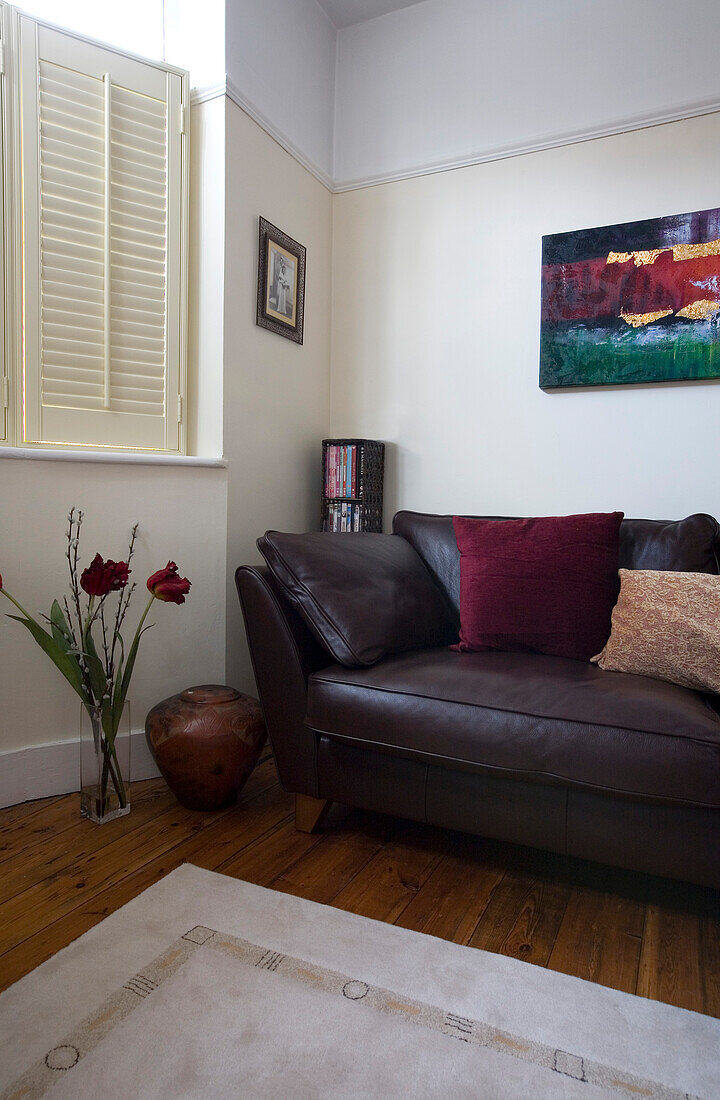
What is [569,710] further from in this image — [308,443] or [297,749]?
[308,443]

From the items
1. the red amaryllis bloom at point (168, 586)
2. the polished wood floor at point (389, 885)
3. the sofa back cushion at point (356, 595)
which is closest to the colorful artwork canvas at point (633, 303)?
the sofa back cushion at point (356, 595)

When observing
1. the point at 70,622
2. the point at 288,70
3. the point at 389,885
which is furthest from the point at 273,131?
the point at 389,885

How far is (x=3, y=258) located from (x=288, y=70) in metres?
1.45

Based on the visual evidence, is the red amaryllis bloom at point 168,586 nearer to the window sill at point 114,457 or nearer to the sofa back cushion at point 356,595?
the sofa back cushion at point 356,595

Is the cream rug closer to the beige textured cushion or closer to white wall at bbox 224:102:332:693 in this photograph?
the beige textured cushion

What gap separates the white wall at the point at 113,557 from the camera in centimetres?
208

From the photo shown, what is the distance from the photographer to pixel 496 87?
2.81 metres

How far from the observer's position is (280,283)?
2781 mm

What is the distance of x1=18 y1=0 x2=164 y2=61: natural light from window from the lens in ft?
7.33

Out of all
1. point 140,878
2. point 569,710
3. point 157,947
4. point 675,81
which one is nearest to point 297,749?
point 140,878

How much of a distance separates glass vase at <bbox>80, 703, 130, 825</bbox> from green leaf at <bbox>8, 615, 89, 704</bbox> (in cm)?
7

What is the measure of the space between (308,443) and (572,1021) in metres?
2.27

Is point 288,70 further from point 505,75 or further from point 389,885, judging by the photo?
point 389,885

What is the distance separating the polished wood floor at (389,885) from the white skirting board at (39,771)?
5cm
